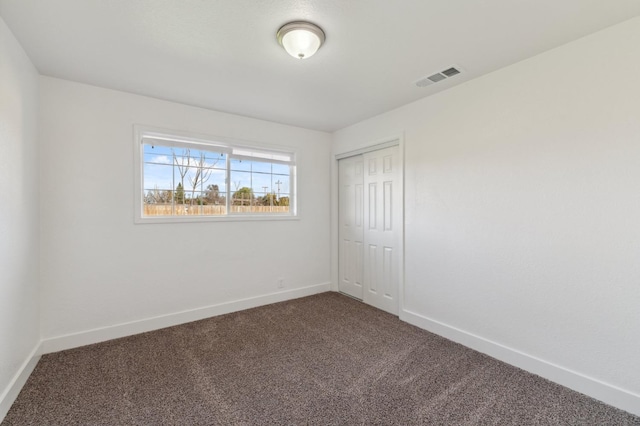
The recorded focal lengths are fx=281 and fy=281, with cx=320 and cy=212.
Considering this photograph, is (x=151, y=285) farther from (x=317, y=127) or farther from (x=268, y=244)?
Answer: (x=317, y=127)

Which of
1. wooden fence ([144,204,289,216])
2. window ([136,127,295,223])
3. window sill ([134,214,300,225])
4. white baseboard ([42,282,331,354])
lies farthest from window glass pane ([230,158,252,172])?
white baseboard ([42,282,331,354])

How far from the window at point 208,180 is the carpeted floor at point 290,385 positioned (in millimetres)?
1357

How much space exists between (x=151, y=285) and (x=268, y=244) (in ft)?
4.58

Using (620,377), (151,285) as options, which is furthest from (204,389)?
(620,377)

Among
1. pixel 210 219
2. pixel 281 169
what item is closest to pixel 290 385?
pixel 210 219

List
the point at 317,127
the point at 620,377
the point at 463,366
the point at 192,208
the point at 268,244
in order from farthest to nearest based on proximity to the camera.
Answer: the point at 317,127, the point at 268,244, the point at 192,208, the point at 463,366, the point at 620,377

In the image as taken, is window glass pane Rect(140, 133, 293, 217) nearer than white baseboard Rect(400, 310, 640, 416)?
No

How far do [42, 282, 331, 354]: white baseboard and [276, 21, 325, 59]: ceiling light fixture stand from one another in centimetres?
286

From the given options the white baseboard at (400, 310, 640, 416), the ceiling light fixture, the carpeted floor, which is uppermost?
the ceiling light fixture

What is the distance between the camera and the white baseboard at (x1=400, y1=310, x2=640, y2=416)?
180 centimetres

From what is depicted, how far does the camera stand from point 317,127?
405 centimetres

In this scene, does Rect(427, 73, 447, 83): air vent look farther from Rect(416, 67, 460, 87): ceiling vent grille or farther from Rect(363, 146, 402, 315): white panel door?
Rect(363, 146, 402, 315): white panel door

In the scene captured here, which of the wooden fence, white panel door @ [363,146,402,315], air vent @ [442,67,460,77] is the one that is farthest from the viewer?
white panel door @ [363,146,402,315]

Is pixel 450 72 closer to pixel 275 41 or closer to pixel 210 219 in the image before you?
pixel 275 41
